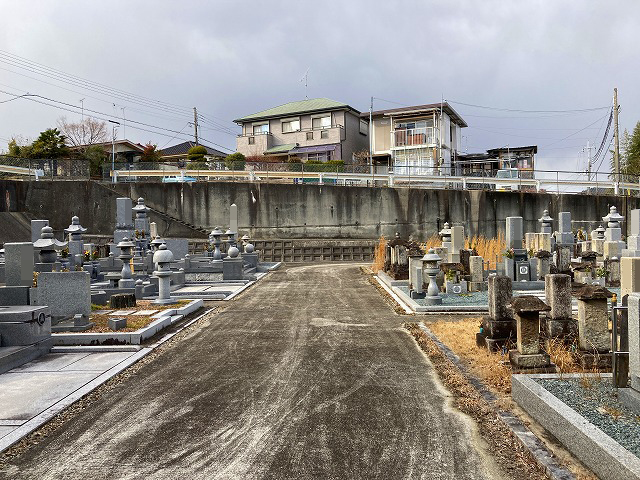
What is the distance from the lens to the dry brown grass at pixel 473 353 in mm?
6480

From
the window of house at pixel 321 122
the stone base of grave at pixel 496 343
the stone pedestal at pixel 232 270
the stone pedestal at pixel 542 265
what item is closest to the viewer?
the stone base of grave at pixel 496 343

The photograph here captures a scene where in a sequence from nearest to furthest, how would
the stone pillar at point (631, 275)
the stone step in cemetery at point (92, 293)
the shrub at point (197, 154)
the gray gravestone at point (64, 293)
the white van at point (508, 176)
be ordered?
the stone pillar at point (631, 275), the stone step in cemetery at point (92, 293), the gray gravestone at point (64, 293), the white van at point (508, 176), the shrub at point (197, 154)

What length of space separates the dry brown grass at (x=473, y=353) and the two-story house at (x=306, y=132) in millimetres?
37447

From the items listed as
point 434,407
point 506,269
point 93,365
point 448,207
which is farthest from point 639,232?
point 93,365

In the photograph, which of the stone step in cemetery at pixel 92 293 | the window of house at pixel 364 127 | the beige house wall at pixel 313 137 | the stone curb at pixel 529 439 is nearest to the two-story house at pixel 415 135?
the beige house wall at pixel 313 137

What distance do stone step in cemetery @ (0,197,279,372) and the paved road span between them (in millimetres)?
1958

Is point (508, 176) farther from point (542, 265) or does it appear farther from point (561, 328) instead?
point (561, 328)

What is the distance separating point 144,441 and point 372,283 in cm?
1443

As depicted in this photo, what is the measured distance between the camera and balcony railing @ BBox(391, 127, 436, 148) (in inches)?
1702

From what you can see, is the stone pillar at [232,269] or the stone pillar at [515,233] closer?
the stone pillar at [515,233]

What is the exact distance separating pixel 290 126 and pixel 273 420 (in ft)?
150

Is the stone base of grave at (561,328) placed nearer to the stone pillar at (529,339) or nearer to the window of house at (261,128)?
the stone pillar at (529,339)

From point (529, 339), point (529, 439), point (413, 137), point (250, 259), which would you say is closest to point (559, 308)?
point (529, 339)

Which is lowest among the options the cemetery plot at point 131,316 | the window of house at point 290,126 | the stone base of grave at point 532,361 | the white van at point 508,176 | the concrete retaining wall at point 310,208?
the cemetery plot at point 131,316
